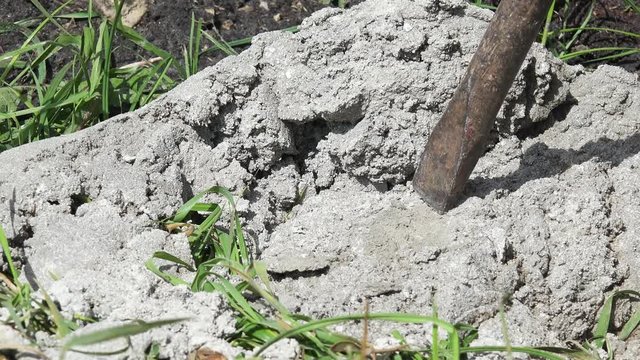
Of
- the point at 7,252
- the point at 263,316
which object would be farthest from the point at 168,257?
the point at 7,252

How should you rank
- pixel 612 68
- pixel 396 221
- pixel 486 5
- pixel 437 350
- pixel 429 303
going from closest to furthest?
pixel 437 350
pixel 429 303
pixel 396 221
pixel 612 68
pixel 486 5

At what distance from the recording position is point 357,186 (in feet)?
8.73

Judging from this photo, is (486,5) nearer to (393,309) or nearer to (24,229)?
(393,309)

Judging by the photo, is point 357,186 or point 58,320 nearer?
point 58,320

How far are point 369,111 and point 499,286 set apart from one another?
2.04 feet

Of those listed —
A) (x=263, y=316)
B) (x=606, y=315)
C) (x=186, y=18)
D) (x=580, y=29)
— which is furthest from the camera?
(x=186, y=18)

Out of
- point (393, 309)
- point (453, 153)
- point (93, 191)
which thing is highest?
point (453, 153)

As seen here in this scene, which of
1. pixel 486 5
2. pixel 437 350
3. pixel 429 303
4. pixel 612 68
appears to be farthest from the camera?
pixel 486 5

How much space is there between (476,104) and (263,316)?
75 centimetres

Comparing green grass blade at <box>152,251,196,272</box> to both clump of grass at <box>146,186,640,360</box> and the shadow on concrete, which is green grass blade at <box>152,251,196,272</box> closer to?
clump of grass at <box>146,186,640,360</box>

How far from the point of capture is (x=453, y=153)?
242cm

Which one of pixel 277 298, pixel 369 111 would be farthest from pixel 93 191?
pixel 369 111

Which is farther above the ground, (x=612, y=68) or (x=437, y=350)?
(x=612, y=68)

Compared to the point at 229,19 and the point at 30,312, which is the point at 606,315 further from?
the point at 229,19
